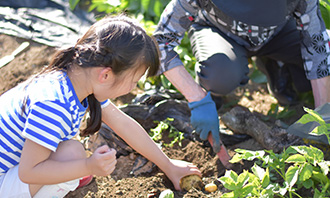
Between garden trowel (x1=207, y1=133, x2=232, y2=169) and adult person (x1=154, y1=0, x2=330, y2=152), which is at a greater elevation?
adult person (x1=154, y1=0, x2=330, y2=152)

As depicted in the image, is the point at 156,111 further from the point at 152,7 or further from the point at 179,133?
Result: the point at 152,7

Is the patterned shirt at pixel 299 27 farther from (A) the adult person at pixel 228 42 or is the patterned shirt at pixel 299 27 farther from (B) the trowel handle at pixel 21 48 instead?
(B) the trowel handle at pixel 21 48

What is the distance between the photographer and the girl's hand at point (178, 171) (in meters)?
1.76

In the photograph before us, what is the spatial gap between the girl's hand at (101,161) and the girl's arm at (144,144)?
418 mm

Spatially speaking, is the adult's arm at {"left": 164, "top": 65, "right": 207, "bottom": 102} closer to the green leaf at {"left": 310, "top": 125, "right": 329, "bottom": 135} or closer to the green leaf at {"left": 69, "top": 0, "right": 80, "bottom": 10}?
the green leaf at {"left": 310, "top": 125, "right": 329, "bottom": 135}

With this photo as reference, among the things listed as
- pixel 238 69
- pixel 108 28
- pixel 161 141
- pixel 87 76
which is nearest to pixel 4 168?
pixel 87 76

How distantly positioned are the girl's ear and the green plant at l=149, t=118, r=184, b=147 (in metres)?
0.70

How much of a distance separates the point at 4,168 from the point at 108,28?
66 centimetres

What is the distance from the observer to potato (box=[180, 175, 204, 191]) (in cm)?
173

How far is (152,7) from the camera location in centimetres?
291

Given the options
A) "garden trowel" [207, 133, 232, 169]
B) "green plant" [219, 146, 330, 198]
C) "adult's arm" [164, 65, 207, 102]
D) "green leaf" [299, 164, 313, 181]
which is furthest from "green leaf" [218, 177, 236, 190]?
"adult's arm" [164, 65, 207, 102]

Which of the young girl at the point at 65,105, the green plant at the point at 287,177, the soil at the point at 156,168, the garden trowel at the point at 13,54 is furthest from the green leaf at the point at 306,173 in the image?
the garden trowel at the point at 13,54

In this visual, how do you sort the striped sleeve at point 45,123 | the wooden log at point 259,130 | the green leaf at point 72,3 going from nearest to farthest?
1. the striped sleeve at point 45,123
2. the wooden log at point 259,130
3. the green leaf at point 72,3

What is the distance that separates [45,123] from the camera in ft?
→ 4.25
